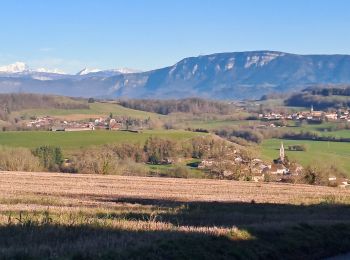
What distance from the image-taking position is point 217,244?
591 inches

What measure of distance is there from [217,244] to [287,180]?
52.8 m

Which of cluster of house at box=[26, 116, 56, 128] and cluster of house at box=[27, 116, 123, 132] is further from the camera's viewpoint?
cluster of house at box=[27, 116, 123, 132]

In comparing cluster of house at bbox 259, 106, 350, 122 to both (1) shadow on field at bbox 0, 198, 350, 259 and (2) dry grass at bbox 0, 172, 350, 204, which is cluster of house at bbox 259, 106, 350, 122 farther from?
(1) shadow on field at bbox 0, 198, 350, 259

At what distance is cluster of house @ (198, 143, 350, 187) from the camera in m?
67.9

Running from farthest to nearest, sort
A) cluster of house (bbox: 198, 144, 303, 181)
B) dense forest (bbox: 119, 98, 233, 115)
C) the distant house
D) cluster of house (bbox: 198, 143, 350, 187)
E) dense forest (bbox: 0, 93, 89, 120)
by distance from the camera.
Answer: dense forest (bbox: 119, 98, 233, 115), dense forest (bbox: 0, 93, 89, 120), the distant house, cluster of house (bbox: 198, 144, 303, 181), cluster of house (bbox: 198, 143, 350, 187)

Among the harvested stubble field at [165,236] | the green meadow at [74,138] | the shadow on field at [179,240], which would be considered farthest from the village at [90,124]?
the shadow on field at [179,240]

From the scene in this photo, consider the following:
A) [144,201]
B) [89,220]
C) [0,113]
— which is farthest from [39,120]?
[89,220]

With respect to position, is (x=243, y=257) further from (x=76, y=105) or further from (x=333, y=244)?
(x=76, y=105)

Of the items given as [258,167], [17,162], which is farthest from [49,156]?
[258,167]

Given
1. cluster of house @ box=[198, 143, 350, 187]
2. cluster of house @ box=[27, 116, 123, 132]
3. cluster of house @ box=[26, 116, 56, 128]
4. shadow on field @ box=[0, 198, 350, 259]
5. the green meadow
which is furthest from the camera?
cluster of house @ box=[27, 116, 123, 132]

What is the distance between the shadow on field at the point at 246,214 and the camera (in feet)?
67.4

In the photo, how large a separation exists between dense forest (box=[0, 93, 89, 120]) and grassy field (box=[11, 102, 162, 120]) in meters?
2.67

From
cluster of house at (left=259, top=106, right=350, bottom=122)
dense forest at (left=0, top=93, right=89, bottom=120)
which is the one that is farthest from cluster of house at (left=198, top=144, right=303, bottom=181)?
dense forest at (left=0, top=93, right=89, bottom=120)

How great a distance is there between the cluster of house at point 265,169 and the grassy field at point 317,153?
1843 millimetres
